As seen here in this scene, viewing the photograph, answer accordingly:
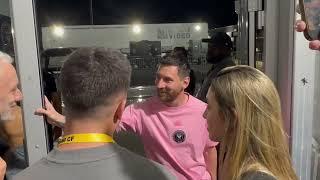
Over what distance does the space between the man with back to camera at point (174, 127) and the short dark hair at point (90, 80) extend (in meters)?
1.00

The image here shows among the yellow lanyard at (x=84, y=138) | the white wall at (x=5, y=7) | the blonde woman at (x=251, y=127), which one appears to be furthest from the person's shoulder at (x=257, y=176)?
the white wall at (x=5, y=7)

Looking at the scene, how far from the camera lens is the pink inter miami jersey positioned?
1.90m

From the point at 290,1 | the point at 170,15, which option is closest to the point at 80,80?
the point at 290,1

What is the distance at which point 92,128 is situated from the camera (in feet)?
3.01

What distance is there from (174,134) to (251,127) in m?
0.81

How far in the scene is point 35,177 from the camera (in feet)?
2.89

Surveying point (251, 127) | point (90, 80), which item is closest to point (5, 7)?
point (90, 80)

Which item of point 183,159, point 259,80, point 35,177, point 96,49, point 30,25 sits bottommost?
point 183,159

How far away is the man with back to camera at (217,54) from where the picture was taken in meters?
2.47

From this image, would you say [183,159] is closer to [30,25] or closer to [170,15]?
[30,25]

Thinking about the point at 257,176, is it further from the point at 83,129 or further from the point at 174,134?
the point at 174,134

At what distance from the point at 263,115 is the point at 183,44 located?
141 cm

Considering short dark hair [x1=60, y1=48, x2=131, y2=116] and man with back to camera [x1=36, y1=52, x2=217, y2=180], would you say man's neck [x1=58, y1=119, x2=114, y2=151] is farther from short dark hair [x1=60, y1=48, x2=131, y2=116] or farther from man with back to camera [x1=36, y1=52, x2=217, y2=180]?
man with back to camera [x1=36, y1=52, x2=217, y2=180]

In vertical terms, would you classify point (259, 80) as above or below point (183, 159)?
above
